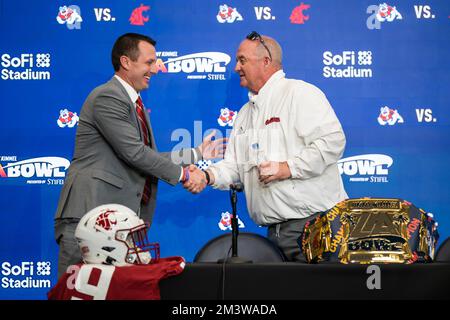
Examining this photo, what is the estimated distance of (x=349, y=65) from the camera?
5.41m

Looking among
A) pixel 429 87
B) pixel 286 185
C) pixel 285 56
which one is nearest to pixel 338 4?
pixel 285 56

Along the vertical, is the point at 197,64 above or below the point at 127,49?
above

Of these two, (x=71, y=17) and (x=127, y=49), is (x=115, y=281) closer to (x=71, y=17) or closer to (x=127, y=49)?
(x=127, y=49)

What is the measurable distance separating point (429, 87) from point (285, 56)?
113 cm

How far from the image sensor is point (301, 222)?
3707 mm

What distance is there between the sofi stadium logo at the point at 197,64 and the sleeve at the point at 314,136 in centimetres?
172

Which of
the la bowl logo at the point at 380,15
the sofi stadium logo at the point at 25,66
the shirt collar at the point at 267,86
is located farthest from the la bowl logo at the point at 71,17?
the la bowl logo at the point at 380,15

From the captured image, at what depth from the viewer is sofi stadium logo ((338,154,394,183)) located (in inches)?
212

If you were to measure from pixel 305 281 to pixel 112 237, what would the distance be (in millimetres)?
775

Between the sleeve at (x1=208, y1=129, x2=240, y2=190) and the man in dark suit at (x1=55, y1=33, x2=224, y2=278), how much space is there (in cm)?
9

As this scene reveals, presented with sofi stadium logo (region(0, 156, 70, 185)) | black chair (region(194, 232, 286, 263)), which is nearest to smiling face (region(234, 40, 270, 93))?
black chair (region(194, 232, 286, 263))

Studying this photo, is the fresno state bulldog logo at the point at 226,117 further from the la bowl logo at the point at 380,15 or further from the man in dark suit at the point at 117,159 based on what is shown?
the man in dark suit at the point at 117,159

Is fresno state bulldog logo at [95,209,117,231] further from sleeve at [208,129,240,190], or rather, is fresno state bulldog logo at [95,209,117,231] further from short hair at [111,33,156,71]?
short hair at [111,33,156,71]

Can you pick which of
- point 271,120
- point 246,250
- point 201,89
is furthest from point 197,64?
point 246,250
